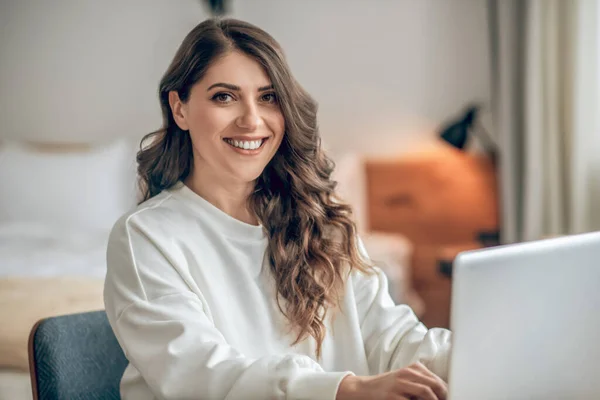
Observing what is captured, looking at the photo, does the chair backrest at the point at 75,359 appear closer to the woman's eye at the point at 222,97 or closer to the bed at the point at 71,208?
the woman's eye at the point at 222,97

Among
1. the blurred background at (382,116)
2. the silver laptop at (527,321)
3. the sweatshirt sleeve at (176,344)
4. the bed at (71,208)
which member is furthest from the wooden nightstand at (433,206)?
the silver laptop at (527,321)

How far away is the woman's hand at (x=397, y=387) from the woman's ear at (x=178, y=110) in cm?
56

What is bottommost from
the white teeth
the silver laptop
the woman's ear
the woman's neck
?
the silver laptop

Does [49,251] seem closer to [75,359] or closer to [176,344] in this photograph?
[75,359]

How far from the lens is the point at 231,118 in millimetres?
1210

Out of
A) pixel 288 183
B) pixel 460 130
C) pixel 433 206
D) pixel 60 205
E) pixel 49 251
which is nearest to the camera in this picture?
pixel 288 183

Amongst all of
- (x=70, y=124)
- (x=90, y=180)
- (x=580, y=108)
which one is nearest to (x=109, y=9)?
(x=70, y=124)

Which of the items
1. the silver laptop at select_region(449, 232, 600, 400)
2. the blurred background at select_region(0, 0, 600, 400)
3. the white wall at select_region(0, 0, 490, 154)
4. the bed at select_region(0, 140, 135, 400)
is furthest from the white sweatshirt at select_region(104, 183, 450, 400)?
the white wall at select_region(0, 0, 490, 154)

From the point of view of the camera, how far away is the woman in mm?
1062

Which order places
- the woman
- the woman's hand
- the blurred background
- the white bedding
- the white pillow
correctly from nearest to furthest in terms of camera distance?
1. the woman's hand
2. the woman
3. the white bedding
4. the blurred background
5. the white pillow

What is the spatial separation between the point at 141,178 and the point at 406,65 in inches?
119

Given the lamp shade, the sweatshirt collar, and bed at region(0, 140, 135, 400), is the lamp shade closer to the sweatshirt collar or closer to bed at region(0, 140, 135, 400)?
bed at region(0, 140, 135, 400)

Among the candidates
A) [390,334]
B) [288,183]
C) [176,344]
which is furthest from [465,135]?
[176,344]

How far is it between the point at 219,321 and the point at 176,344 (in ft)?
0.55
